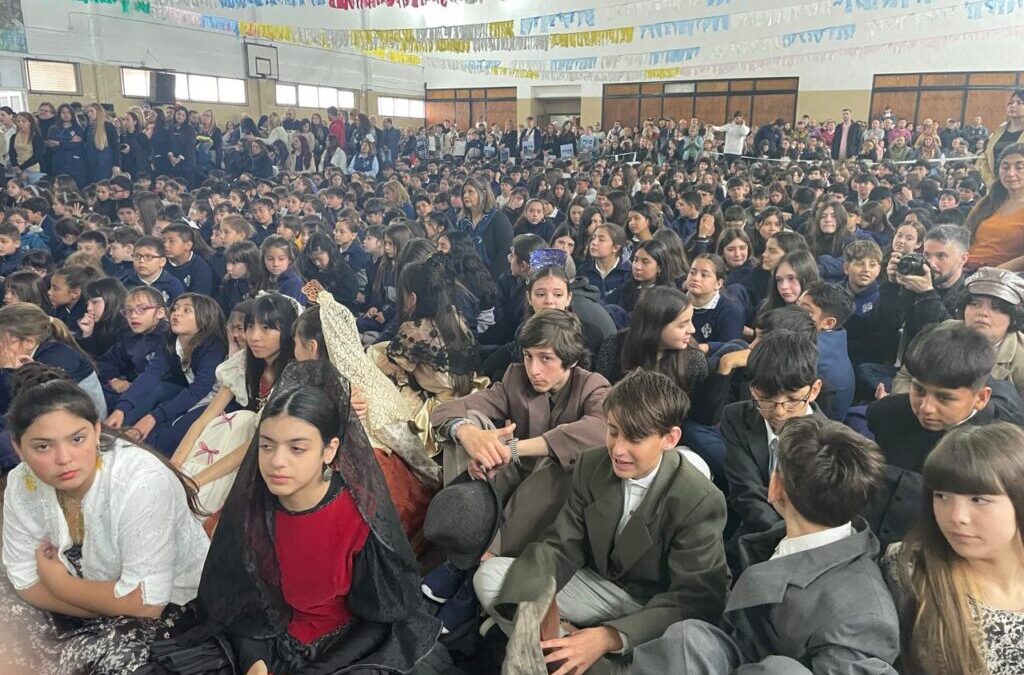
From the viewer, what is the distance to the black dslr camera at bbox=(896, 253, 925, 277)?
3.29 m

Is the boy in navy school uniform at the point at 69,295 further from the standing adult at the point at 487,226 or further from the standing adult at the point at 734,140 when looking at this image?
the standing adult at the point at 734,140

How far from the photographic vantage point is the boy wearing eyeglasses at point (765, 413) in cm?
203

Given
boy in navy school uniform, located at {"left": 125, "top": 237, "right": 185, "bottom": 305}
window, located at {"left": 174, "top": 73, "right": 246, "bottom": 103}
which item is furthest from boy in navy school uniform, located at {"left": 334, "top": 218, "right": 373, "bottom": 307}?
window, located at {"left": 174, "top": 73, "right": 246, "bottom": 103}

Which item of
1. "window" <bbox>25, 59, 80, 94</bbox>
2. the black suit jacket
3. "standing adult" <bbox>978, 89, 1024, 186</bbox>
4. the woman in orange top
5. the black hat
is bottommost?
the black hat

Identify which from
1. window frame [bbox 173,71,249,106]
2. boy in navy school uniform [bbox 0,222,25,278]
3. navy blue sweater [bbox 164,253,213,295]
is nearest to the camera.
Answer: navy blue sweater [bbox 164,253,213,295]

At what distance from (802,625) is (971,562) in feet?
1.19

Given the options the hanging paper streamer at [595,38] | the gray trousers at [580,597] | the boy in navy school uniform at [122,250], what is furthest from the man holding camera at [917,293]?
the hanging paper streamer at [595,38]

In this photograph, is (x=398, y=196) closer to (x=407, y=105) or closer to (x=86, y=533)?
(x=86, y=533)

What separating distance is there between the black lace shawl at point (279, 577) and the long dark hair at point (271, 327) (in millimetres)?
1076

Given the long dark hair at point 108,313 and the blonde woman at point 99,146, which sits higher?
the blonde woman at point 99,146

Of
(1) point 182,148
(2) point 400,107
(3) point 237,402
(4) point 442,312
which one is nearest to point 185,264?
(3) point 237,402

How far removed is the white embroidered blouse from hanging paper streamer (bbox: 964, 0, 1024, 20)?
38.0 feet

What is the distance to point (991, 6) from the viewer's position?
9430 millimetres

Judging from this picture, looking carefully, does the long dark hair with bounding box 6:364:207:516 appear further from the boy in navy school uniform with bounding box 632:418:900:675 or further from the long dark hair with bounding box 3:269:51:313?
the long dark hair with bounding box 3:269:51:313
